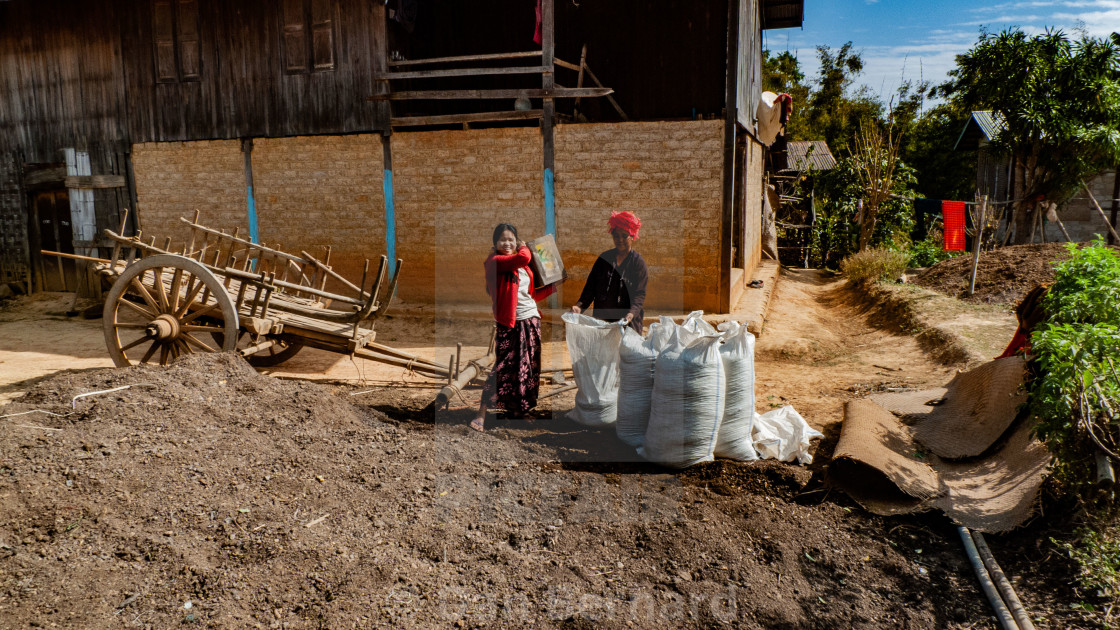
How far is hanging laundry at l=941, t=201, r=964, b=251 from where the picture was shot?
34.8ft

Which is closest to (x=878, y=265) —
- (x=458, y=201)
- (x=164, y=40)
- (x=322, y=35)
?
(x=458, y=201)

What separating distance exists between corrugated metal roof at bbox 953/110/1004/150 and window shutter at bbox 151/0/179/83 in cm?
1628

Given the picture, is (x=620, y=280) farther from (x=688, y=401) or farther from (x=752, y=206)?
(x=752, y=206)

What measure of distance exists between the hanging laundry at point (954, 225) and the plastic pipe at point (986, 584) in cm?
890

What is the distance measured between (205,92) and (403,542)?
369 inches

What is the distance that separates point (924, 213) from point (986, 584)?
17.7 metres

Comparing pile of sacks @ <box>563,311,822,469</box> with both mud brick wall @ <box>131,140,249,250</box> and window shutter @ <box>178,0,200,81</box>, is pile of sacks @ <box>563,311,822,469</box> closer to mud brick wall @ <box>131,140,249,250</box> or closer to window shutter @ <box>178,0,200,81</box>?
mud brick wall @ <box>131,140,249,250</box>

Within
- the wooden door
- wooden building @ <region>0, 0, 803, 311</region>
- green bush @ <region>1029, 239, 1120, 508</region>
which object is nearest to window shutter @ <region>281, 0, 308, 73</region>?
wooden building @ <region>0, 0, 803, 311</region>

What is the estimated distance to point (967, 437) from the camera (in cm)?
410

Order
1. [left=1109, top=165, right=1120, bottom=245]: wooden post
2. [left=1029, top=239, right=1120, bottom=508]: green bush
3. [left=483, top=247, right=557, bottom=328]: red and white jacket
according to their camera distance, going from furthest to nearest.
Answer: [left=1109, top=165, right=1120, bottom=245]: wooden post
[left=483, top=247, right=557, bottom=328]: red and white jacket
[left=1029, top=239, right=1120, bottom=508]: green bush

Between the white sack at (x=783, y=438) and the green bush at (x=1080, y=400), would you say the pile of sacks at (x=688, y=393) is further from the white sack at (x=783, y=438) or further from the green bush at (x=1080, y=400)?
the green bush at (x=1080, y=400)

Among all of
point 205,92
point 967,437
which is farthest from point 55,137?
point 967,437

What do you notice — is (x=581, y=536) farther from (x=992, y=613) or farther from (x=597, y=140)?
(x=597, y=140)

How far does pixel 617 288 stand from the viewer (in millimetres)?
4723
